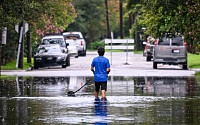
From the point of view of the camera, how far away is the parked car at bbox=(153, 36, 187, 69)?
110ft

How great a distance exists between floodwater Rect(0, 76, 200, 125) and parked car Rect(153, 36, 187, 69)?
12521mm

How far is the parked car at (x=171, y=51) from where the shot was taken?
110ft

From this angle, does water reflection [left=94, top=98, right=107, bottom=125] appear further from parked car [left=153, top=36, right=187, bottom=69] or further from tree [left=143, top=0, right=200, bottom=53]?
parked car [left=153, top=36, right=187, bottom=69]

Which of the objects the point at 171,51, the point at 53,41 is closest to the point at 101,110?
the point at 171,51

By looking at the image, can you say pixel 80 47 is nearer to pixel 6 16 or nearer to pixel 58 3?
pixel 58 3

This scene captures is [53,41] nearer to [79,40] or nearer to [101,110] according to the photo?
[79,40]

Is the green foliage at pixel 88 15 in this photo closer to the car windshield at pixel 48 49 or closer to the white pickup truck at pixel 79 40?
the white pickup truck at pixel 79 40

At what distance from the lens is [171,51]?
33750mm

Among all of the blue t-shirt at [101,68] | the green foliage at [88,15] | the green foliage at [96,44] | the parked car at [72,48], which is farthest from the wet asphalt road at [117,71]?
the green foliage at [96,44]

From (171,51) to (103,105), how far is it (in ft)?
65.6

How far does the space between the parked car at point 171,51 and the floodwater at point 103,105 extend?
12521 millimetres

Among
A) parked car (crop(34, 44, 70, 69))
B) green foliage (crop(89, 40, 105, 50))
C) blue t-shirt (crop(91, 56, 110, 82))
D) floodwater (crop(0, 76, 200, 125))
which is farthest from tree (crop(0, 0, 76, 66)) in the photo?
green foliage (crop(89, 40, 105, 50))

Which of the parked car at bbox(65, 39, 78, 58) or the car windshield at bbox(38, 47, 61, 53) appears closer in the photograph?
the car windshield at bbox(38, 47, 61, 53)

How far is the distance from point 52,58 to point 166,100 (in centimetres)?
2012
